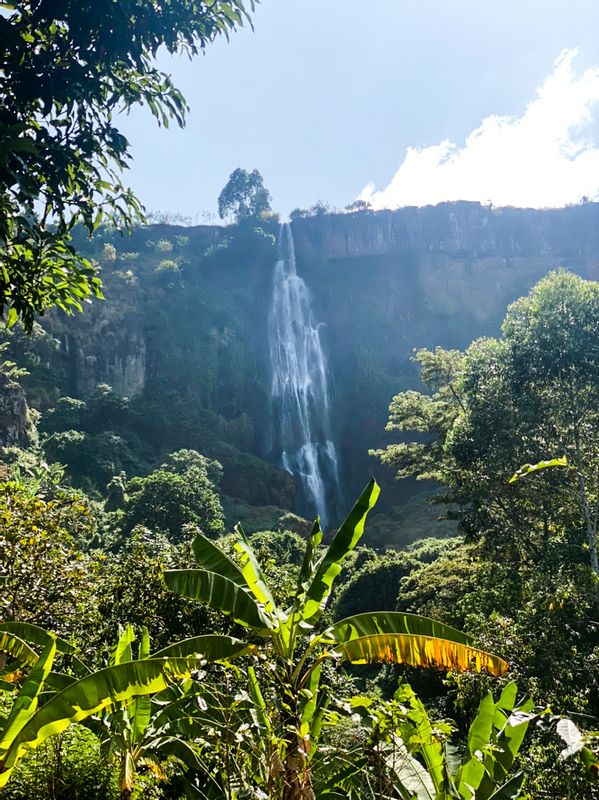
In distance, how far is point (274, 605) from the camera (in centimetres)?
372

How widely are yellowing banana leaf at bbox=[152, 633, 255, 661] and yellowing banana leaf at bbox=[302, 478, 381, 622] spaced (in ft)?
1.60

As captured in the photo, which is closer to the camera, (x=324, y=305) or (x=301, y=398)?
(x=301, y=398)

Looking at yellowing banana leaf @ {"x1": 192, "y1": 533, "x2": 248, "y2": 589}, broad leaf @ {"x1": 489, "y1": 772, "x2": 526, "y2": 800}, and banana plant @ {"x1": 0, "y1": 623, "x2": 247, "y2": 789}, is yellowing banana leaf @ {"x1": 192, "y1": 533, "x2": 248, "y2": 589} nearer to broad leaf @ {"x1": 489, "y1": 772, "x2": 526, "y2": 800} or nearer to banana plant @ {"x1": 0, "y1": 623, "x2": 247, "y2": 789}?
banana plant @ {"x1": 0, "y1": 623, "x2": 247, "y2": 789}

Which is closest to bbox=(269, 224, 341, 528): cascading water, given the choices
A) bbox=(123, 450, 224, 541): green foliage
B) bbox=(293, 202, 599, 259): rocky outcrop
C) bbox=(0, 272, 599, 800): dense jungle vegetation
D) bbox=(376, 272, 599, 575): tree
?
bbox=(293, 202, 599, 259): rocky outcrop

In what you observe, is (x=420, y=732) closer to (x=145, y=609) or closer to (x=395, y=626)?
(x=395, y=626)

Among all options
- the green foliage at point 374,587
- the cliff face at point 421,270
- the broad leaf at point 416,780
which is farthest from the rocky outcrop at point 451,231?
the broad leaf at point 416,780

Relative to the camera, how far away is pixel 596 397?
1051 cm

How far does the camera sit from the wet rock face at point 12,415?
28922mm

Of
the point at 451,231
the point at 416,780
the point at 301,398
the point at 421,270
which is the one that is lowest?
the point at 301,398

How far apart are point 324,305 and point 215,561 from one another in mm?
50614

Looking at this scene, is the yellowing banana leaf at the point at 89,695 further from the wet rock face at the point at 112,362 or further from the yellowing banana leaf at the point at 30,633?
the wet rock face at the point at 112,362

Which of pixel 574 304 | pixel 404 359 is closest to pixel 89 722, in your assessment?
pixel 574 304

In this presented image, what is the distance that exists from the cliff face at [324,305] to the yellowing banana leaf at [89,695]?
117 ft

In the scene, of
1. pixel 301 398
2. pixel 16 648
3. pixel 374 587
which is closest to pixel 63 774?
pixel 16 648
